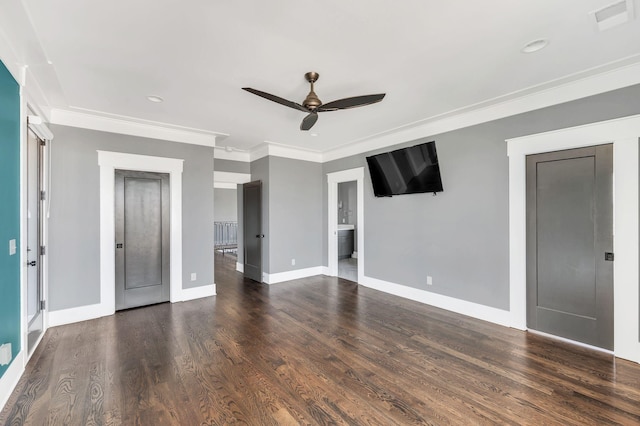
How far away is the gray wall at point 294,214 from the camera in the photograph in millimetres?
5648

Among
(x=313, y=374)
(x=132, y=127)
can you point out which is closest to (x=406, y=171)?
(x=313, y=374)

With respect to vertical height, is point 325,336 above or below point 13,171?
below

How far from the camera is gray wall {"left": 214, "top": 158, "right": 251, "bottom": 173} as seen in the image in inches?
230

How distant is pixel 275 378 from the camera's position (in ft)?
7.98

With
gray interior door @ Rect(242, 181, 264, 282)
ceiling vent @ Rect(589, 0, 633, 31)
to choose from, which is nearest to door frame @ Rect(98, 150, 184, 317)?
gray interior door @ Rect(242, 181, 264, 282)

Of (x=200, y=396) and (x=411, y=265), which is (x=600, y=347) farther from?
(x=200, y=396)

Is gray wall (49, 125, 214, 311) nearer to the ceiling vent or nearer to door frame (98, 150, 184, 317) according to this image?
door frame (98, 150, 184, 317)

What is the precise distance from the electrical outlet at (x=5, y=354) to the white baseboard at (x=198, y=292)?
7.79 ft

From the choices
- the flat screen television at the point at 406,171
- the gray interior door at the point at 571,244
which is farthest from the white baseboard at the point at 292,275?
the gray interior door at the point at 571,244

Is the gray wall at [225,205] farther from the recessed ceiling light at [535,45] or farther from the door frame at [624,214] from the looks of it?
the door frame at [624,214]

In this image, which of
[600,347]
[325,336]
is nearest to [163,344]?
[325,336]

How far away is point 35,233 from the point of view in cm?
333

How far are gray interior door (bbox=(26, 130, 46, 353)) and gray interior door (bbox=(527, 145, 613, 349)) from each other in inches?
220

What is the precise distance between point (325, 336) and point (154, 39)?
10.6 feet
